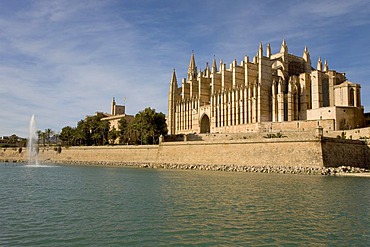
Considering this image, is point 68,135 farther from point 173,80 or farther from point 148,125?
point 148,125

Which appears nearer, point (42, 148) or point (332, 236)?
point (332, 236)

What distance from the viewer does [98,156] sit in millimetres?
50031

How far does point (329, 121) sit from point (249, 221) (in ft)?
97.4

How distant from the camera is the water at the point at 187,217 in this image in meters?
9.24

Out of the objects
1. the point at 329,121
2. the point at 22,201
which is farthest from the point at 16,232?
the point at 329,121

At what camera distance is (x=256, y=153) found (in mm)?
32531

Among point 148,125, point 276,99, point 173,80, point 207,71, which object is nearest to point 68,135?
point 173,80

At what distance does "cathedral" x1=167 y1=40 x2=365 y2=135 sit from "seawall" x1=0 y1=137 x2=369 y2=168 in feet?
26.1

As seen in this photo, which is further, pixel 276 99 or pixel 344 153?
pixel 276 99

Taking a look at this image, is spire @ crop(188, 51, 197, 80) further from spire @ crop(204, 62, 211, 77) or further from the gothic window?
the gothic window

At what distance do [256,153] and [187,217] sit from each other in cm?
2174

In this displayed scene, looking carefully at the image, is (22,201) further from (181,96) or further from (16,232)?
(181,96)

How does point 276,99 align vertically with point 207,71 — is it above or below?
below

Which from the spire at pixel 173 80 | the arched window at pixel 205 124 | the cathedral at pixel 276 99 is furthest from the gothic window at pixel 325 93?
the spire at pixel 173 80
